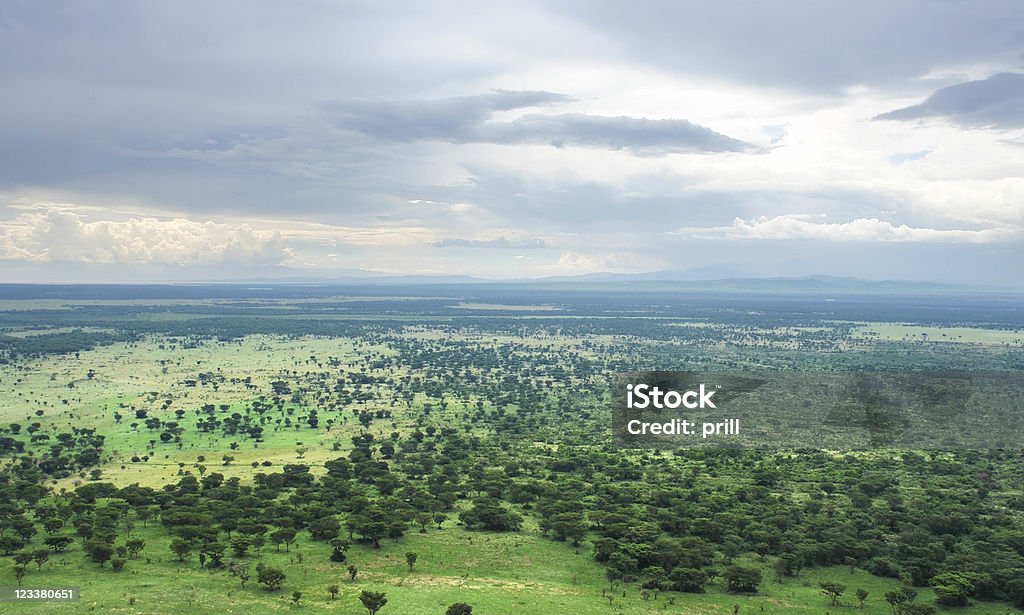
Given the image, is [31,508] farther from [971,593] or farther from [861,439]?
[861,439]

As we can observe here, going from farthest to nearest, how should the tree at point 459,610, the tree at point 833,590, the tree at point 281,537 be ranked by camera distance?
the tree at point 281,537 < the tree at point 833,590 < the tree at point 459,610

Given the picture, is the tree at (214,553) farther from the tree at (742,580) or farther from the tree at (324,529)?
the tree at (742,580)

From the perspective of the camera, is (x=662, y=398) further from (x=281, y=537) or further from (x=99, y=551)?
(x=99, y=551)

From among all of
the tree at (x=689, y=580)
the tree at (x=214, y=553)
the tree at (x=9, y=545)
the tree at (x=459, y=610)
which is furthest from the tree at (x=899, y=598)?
the tree at (x=9, y=545)

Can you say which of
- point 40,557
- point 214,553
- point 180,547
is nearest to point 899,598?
point 214,553

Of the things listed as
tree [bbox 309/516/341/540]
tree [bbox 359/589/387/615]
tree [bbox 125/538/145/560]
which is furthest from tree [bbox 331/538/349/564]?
tree [bbox 125/538/145/560]

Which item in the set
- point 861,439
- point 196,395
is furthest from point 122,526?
point 861,439
